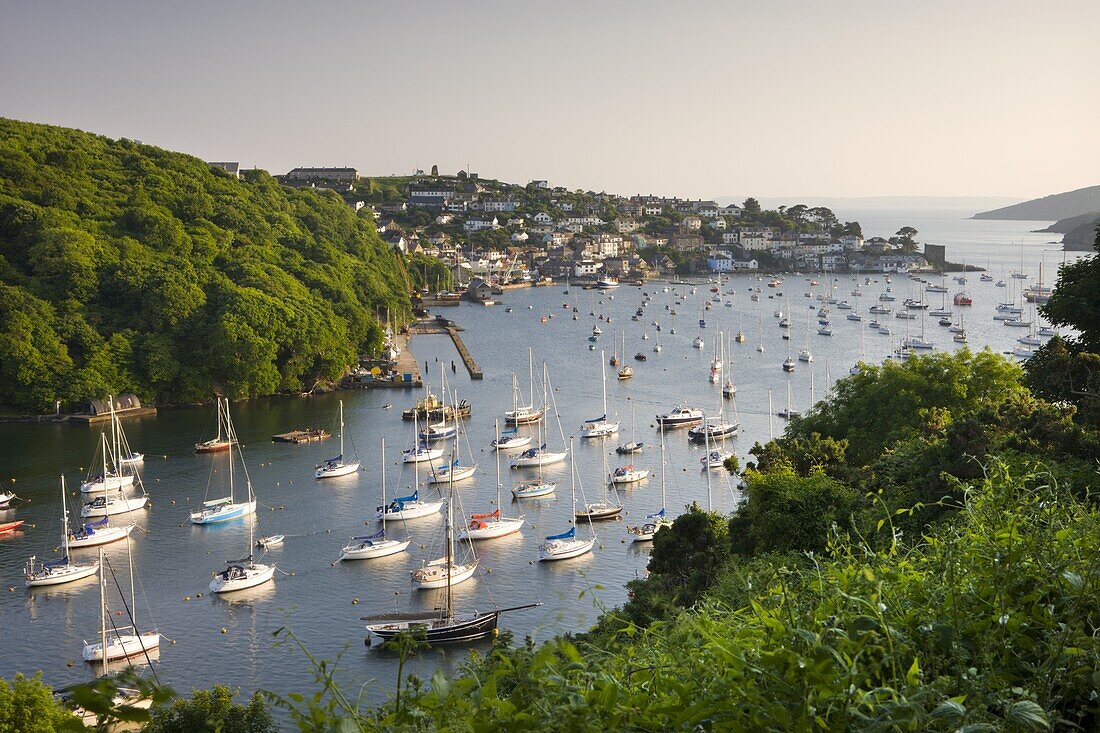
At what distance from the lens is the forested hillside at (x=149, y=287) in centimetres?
2820

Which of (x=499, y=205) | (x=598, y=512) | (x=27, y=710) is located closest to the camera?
(x=27, y=710)

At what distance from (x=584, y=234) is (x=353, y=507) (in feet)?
226

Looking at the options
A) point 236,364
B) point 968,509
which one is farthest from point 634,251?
point 968,509

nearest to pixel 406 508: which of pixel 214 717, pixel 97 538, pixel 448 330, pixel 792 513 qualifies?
pixel 97 538

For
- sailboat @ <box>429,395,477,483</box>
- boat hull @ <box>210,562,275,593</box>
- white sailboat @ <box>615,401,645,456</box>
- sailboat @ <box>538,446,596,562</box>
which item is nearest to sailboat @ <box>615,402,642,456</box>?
white sailboat @ <box>615,401,645,456</box>

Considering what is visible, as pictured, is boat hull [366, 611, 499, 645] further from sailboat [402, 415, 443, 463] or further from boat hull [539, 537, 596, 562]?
sailboat [402, 415, 443, 463]

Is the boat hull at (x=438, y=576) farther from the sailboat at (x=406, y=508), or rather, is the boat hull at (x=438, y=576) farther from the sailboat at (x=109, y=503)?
the sailboat at (x=109, y=503)

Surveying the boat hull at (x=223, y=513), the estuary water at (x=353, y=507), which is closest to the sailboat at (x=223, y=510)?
the boat hull at (x=223, y=513)

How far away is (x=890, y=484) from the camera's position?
10352mm

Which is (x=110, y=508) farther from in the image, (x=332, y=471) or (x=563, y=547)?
(x=563, y=547)

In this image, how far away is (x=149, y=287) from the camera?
30.8 metres

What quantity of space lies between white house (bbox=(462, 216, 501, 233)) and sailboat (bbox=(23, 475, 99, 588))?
7156 centimetres

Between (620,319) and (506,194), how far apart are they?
183ft

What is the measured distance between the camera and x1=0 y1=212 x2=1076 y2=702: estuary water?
45.5 ft
